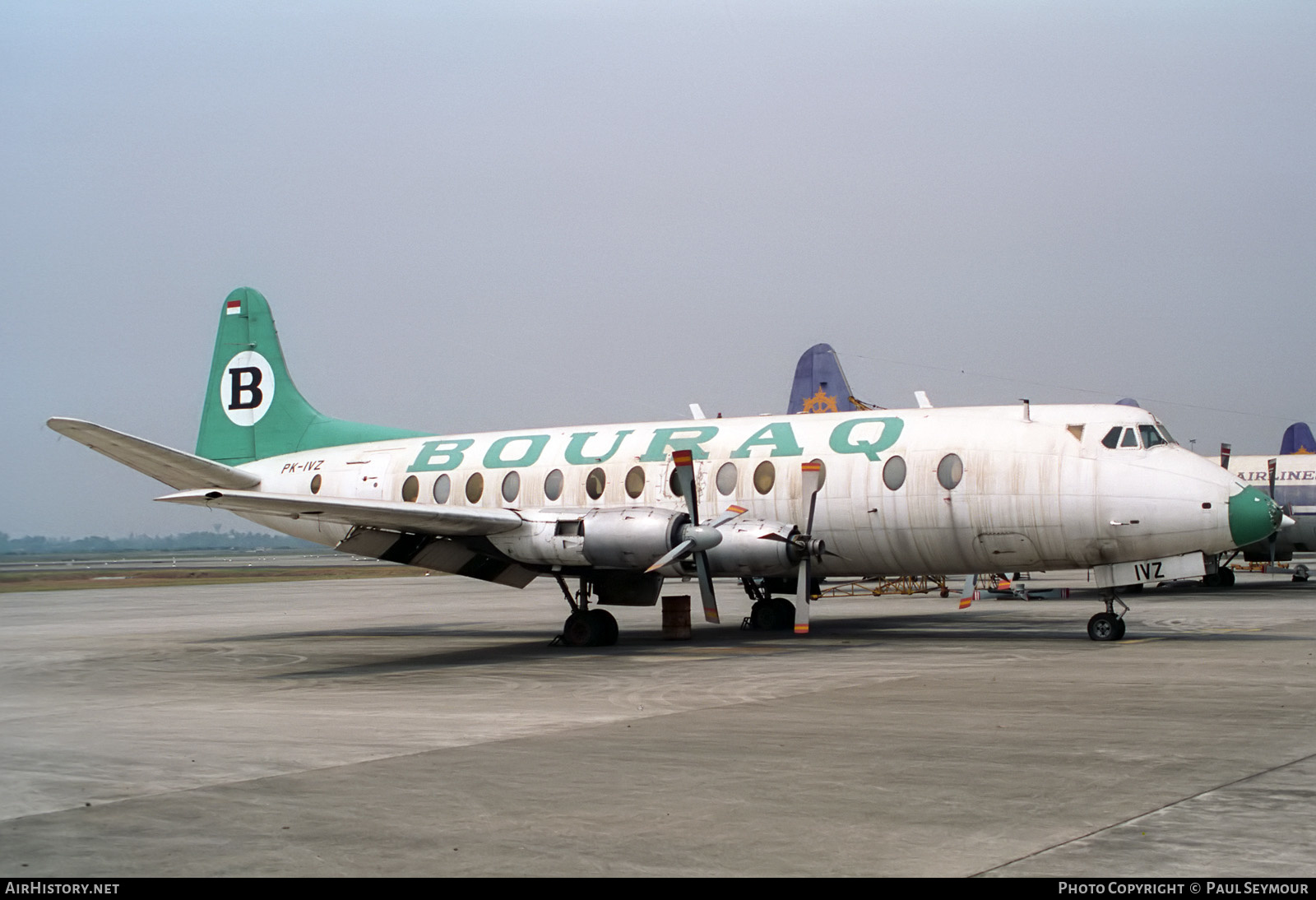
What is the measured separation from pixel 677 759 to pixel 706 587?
10.1 meters

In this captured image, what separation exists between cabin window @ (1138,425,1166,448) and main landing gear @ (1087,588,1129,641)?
8.09ft

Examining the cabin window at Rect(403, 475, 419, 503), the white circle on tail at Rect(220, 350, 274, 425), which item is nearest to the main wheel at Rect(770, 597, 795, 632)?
the cabin window at Rect(403, 475, 419, 503)

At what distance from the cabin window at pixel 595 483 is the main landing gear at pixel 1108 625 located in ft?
29.5

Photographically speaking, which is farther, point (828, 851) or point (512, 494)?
point (512, 494)

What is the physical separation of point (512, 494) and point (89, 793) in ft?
52.2

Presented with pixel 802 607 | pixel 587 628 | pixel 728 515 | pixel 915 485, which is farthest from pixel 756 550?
pixel 587 628

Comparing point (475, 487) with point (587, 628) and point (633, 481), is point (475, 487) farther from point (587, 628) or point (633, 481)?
point (587, 628)

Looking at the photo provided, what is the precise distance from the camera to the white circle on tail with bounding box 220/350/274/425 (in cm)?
2931

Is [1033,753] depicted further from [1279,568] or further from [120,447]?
[1279,568]

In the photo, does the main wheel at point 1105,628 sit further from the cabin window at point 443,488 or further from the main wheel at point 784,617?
the cabin window at point 443,488

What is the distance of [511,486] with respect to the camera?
25047mm

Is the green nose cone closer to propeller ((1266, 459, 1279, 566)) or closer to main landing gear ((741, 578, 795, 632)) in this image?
main landing gear ((741, 578, 795, 632))

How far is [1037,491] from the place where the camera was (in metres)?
20.7
